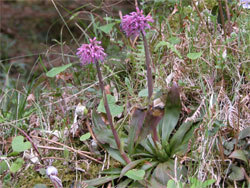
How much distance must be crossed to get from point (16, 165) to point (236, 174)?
1.18m

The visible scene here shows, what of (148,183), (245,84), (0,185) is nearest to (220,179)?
(148,183)

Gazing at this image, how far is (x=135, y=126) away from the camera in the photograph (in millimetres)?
1737

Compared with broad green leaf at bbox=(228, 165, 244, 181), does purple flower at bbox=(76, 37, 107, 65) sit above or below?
above

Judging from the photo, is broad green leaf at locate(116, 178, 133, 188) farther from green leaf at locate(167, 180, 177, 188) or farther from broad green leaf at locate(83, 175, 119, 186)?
green leaf at locate(167, 180, 177, 188)

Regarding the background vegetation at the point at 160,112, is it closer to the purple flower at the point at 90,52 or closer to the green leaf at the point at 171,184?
the green leaf at the point at 171,184

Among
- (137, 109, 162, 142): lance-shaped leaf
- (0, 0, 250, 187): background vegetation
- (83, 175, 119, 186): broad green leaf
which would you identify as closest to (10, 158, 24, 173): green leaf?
(0, 0, 250, 187): background vegetation

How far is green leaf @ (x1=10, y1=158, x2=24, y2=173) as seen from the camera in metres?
1.80

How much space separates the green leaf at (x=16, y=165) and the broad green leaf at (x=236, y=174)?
1.12 meters

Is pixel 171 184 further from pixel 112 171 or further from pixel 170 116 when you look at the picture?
pixel 170 116

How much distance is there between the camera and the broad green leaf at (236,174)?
1.55 metres

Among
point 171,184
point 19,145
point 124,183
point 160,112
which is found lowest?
point 124,183

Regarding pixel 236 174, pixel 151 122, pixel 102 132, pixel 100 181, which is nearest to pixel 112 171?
pixel 100 181

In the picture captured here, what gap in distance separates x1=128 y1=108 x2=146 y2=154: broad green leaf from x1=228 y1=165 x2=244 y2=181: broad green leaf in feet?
1.63

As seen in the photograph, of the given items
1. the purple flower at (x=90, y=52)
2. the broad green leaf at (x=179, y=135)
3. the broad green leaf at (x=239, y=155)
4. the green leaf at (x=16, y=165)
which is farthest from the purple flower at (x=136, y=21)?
the green leaf at (x=16, y=165)
